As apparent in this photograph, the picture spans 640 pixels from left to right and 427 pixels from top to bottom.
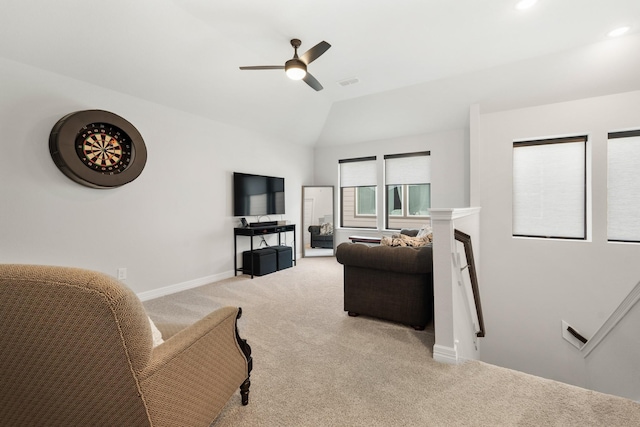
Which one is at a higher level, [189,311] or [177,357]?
[177,357]

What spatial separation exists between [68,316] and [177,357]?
0.41 m

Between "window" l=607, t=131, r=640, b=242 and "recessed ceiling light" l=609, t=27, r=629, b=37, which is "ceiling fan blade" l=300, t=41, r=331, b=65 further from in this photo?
"window" l=607, t=131, r=640, b=242

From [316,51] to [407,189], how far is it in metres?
3.99

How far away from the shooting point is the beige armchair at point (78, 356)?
819 mm

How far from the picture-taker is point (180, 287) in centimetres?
412

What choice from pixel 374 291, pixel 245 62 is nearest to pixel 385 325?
pixel 374 291

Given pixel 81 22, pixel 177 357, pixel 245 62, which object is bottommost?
pixel 177 357

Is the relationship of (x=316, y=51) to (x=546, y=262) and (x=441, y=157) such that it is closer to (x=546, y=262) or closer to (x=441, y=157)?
(x=441, y=157)

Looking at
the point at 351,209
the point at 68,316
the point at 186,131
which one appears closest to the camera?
the point at 68,316

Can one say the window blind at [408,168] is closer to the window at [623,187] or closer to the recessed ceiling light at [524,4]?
the window at [623,187]

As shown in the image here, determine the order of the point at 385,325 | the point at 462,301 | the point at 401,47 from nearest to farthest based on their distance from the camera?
the point at 462,301, the point at 385,325, the point at 401,47

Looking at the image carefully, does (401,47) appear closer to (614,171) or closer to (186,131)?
(186,131)

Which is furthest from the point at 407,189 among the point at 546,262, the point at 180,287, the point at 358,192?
the point at 180,287

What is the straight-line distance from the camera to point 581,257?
409 centimetres
